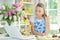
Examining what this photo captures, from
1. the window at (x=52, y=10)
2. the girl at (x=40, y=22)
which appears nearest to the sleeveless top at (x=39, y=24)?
the girl at (x=40, y=22)

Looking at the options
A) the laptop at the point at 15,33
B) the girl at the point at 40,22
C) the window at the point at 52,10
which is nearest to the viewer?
the laptop at the point at 15,33

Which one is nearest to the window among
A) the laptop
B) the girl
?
the girl

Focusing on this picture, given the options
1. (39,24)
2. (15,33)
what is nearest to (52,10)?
(39,24)

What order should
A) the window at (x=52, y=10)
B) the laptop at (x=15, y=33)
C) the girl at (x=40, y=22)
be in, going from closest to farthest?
the laptop at (x=15, y=33), the girl at (x=40, y=22), the window at (x=52, y=10)

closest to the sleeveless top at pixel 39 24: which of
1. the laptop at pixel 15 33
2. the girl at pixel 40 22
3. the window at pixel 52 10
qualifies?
the girl at pixel 40 22

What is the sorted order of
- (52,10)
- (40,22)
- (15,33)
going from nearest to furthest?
(15,33), (40,22), (52,10)

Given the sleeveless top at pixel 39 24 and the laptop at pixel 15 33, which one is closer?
the laptop at pixel 15 33

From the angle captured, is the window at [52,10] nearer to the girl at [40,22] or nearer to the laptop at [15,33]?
the girl at [40,22]

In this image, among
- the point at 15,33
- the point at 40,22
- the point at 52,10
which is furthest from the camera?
the point at 52,10

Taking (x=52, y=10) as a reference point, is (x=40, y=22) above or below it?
above

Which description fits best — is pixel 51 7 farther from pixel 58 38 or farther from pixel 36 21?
pixel 58 38

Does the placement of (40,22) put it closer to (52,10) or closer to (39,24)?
(39,24)

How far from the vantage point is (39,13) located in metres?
2.72

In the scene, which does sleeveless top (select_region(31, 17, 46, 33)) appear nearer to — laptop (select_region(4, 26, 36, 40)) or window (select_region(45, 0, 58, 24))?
laptop (select_region(4, 26, 36, 40))
